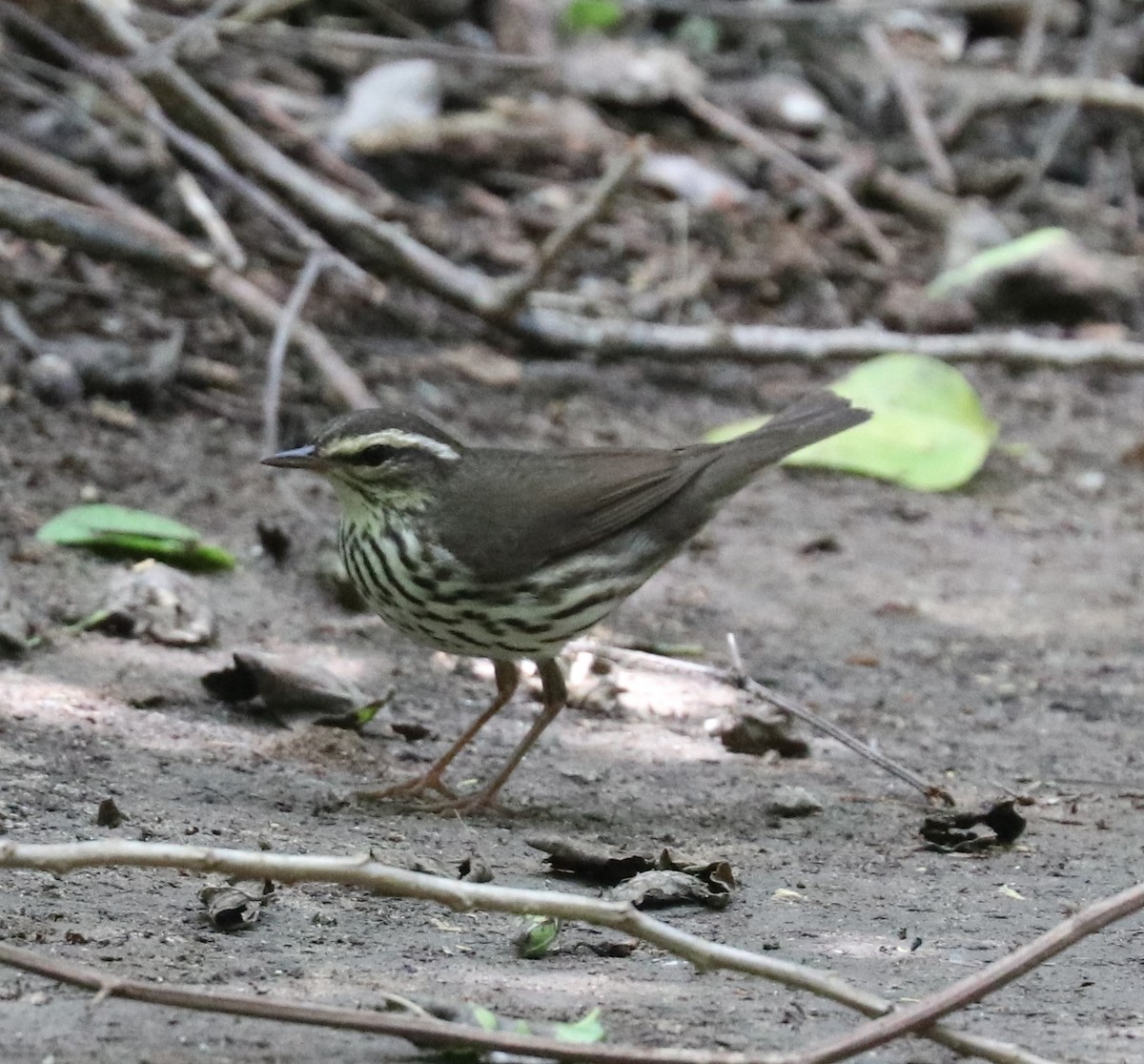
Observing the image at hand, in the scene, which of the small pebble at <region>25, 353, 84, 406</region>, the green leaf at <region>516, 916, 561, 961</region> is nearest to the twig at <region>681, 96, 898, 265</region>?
the small pebble at <region>25, 353, 84, 406</region>

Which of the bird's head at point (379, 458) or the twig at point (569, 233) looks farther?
the twig at point (569, 233)

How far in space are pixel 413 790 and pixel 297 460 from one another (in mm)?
862

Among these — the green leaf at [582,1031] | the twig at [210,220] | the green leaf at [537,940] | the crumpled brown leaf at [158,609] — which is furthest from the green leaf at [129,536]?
the green leaf at [582,1031]

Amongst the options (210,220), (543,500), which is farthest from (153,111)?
(543,500)

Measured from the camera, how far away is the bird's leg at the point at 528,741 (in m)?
4.42

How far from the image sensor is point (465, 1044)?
243cm

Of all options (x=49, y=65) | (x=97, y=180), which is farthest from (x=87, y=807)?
(x=49, y=65)

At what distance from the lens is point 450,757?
4.57 metres

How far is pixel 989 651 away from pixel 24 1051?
13.7ft

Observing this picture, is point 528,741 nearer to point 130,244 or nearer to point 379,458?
point 379,458

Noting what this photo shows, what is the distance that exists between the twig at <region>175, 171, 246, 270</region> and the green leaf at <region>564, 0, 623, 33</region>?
352cm

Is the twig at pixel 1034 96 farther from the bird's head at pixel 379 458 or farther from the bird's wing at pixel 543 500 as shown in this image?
the bird's head at pixel 379 458

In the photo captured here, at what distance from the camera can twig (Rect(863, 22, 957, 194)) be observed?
11.5 m

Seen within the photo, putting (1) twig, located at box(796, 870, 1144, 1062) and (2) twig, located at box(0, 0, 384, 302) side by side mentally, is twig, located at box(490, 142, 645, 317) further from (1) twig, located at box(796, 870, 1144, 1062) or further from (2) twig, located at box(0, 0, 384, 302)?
(1) twig, located at box(796, 870, 1144, 1062)
